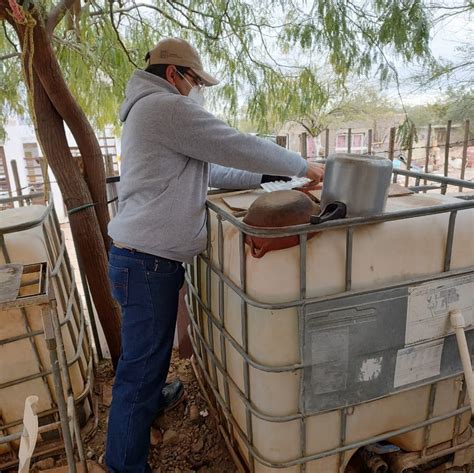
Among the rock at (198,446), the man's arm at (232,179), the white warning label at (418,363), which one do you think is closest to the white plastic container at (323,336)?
the white warning label at (418,363)

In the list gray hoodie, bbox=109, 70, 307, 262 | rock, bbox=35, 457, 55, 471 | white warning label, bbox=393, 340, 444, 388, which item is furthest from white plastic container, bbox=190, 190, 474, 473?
rock, bbox=35, 457, 55, 471

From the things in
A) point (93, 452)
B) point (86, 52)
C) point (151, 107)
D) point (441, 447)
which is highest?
point (86, 52)

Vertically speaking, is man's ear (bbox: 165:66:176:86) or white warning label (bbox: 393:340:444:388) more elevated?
man's ear (bbox: 165:66:176:86)

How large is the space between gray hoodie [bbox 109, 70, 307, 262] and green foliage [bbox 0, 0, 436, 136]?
1.39 metres

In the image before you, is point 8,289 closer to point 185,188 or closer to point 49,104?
point 185,188

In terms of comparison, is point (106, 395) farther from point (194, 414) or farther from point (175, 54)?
point (175, 54)

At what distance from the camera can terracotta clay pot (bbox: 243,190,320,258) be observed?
1.12 meters

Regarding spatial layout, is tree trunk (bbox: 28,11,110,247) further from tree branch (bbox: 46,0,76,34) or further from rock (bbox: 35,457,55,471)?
rock (bbox: 35,457,55,471)

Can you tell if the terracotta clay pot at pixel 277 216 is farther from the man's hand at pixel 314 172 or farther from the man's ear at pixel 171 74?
the man's ear at pixel 171 74

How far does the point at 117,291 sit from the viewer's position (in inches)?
61.1

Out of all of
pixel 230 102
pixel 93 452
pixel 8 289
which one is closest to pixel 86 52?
pixel 230 102

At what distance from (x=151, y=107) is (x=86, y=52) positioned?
67.7 inches

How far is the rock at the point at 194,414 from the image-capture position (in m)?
1.99

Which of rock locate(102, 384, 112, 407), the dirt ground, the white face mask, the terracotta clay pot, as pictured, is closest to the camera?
the terracotta clay pot
